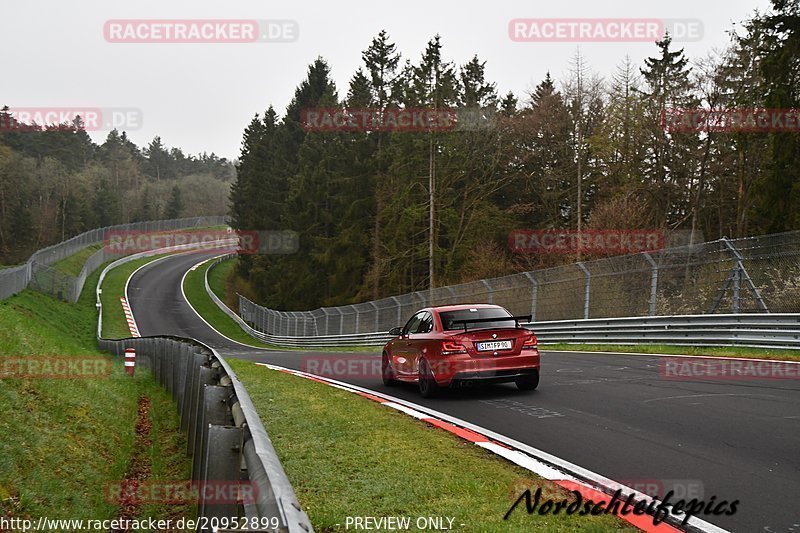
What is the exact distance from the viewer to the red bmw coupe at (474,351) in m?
10.6

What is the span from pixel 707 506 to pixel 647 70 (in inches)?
1663

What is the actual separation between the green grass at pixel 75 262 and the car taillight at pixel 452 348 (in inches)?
2052

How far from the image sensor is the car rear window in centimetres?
1102

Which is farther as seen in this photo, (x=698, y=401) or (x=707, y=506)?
(x=698, y=401)

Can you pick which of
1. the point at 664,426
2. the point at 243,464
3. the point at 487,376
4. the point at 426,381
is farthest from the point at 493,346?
the point at 243,464

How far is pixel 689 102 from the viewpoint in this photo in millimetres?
34594

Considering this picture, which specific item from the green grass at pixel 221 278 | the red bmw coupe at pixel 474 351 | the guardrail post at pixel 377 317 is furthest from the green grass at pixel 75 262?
the red bmw coupe at pixel 474 351

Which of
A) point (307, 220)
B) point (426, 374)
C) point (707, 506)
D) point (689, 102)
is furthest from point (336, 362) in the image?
point (307, 220)

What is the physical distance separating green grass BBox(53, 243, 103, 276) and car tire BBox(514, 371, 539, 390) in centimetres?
5240

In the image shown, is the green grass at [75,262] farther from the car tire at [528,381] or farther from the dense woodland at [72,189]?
the car tire at [528,381]

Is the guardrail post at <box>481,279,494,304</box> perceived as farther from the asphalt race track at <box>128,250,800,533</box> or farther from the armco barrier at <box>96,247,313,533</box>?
the armco barrier at <box>96,247,313,533</box>

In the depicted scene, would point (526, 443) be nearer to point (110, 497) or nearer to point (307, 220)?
point (110, 497)

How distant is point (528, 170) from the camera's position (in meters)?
44.0

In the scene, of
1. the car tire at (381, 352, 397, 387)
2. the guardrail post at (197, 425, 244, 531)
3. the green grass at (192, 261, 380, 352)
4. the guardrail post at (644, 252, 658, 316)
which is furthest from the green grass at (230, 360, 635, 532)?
the green grass at (192, 261, 380, 352)
